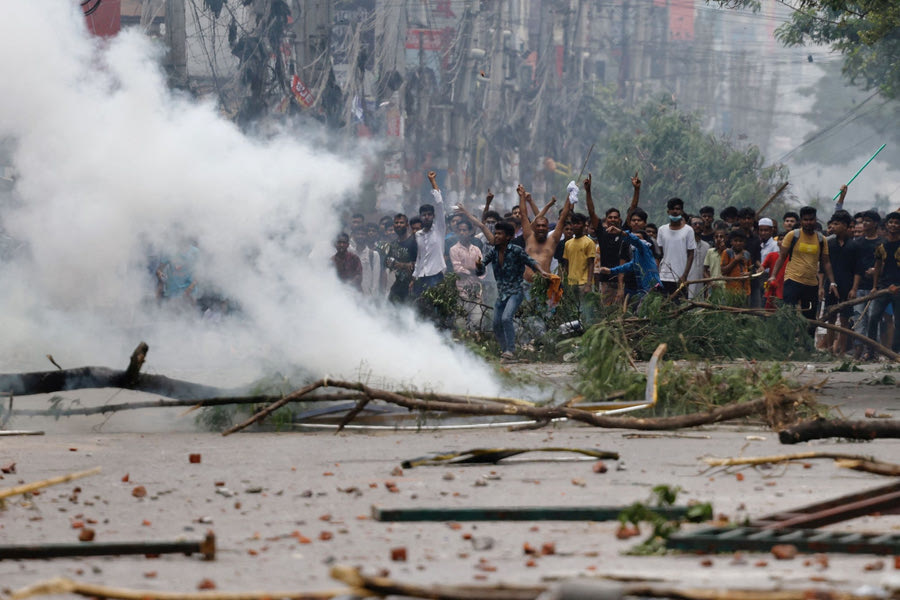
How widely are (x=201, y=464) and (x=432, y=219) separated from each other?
9008mm

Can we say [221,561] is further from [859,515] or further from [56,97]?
[56,97]

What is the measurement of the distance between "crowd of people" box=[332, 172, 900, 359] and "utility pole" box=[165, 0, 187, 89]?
15.0 ft

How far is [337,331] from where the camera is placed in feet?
32.9

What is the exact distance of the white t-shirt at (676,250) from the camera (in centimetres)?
1377

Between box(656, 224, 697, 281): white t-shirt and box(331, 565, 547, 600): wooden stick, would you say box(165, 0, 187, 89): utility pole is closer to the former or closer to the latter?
box(656, 224, 697, 281): white t-shirt

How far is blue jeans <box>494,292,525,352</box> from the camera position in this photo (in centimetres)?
1281

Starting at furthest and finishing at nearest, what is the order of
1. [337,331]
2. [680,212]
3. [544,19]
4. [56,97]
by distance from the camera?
[544,19], [680,212], [56,97], [337,331]

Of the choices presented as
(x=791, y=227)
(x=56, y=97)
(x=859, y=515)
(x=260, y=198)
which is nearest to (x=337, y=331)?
(x=260, y=198)

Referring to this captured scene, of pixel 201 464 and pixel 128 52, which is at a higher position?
pixel 128 52

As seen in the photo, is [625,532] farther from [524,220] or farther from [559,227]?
[524,220]

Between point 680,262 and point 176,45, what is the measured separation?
8853mm

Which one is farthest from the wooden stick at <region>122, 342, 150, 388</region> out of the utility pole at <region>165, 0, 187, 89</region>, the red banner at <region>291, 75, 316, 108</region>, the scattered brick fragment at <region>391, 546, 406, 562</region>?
the red banner at <region>291, 75, 316, 108</region>

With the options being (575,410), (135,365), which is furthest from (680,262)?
(135,365)

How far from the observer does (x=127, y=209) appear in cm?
1082
